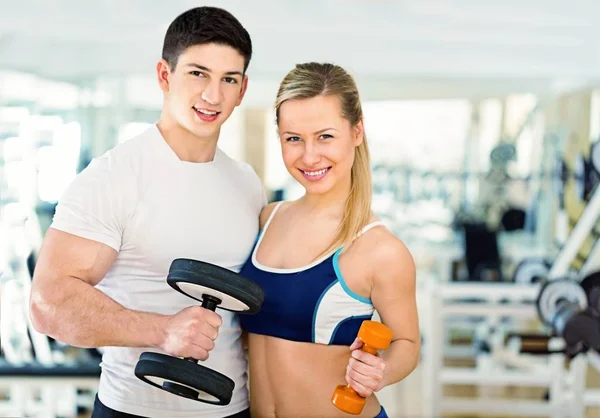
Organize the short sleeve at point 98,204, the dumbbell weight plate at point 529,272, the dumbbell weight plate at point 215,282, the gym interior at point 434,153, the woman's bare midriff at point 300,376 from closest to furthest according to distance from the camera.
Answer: the dumbbell weight plate at point 215,282 < the short sleeve at point 98,204 < the woman's bare midriff at point 300,376 < the gym interior at point 434,153 < the dumbbell weight plate at point 529,272

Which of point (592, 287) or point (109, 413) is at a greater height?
point (109, 413)

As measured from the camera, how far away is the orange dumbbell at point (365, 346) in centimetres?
124

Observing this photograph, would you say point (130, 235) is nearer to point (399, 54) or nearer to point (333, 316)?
point (333, 316)

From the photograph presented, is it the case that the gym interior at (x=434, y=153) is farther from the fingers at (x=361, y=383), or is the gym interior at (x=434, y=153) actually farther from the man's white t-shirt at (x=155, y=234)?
the fingers at (x=361, y=383)

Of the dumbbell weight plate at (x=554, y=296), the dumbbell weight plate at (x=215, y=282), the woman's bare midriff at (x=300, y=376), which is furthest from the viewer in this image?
the dumbbell weight plate at (x=554, y=296)

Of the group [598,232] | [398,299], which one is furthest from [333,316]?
[598,232]

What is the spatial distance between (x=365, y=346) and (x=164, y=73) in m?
0.68

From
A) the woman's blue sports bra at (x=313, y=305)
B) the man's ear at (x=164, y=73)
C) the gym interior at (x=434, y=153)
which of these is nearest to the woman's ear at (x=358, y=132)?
the woman's blue sports bra at (x=313, y=305)

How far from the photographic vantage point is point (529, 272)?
502 cm

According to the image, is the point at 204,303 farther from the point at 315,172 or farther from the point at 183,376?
the point at 315,172

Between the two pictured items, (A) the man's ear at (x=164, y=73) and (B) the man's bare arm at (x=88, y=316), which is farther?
(A) the man's ear at (x=164, y=73)

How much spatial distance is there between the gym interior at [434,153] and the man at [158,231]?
1.45 m

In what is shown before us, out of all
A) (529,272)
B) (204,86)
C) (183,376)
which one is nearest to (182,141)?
(204,86)

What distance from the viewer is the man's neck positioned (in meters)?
1.52
